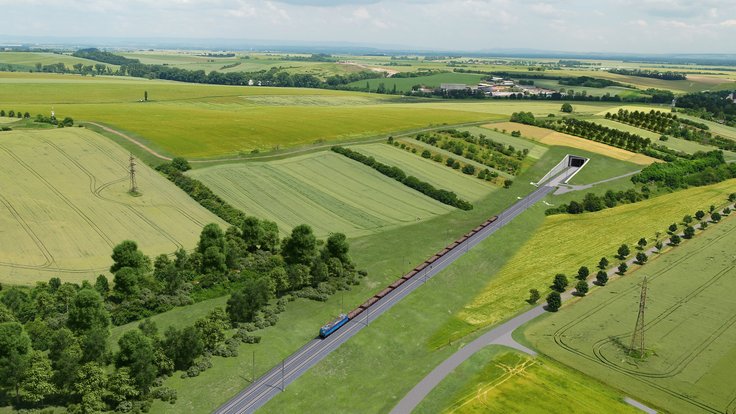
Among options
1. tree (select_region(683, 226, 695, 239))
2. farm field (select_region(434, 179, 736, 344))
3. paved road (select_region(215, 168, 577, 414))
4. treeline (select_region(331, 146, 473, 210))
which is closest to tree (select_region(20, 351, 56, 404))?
paved road (select_region(215, 168, 577, 414))

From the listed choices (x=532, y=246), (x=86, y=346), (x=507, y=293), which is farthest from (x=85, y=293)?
(x=532, y=246)

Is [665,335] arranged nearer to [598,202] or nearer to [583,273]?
[583,273]

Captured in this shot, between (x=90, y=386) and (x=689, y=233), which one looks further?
(x=689, y=233)

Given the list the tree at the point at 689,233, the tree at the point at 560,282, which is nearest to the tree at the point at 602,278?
the tree at the point at 560,282

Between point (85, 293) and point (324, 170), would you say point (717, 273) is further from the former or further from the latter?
point (85, 293)

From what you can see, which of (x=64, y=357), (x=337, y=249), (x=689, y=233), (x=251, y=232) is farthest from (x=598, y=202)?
(x=64, y=357)

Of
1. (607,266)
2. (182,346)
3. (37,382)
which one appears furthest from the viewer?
(607,266)

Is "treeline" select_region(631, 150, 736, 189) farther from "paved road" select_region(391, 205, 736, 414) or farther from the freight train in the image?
"paved road" select_region(391, 205, 736, 414)
